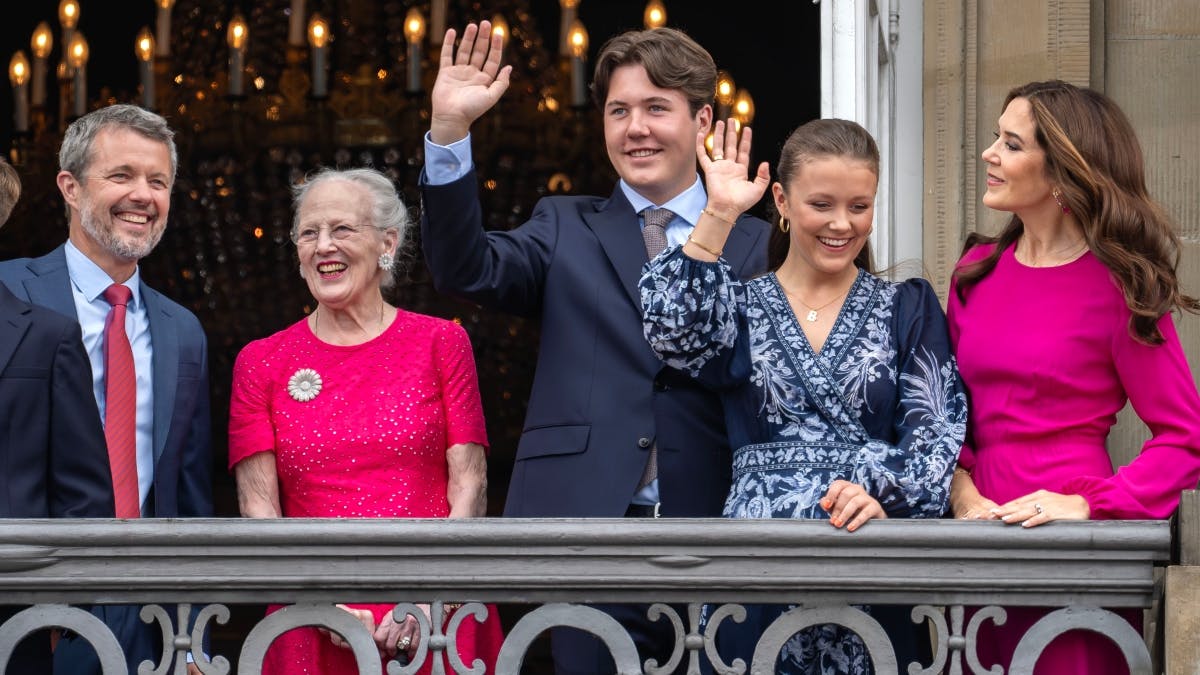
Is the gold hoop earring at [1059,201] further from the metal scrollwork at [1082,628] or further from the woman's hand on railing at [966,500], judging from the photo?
the metal scrollwork at [1082,628]

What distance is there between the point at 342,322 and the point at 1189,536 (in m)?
1.87

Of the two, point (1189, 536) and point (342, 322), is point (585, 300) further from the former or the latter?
point (1189, 536)

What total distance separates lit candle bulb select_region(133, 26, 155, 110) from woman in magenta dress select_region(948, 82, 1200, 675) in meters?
4.50

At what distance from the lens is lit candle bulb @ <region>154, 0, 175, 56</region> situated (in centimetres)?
759

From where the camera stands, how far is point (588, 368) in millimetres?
4008

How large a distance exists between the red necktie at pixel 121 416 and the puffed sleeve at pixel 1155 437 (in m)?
1.91

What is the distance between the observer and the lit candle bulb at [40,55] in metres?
7.43

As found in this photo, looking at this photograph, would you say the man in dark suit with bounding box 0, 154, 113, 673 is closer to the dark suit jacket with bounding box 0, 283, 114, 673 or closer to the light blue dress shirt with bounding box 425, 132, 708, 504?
the dark suit jacket with bounding box 0, 283, 114, 673

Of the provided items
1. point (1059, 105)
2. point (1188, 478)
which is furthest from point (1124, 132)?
point (1188, 478)

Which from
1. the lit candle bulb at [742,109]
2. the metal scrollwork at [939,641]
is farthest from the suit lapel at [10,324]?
the lit candle bulb at [742,109]

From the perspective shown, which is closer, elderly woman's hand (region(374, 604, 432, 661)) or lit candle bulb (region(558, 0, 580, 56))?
elderly woman's hand (region(374, 604, 432, 661))

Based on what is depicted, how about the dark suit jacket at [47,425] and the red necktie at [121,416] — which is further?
the red necktie at [121,416]

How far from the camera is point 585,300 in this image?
4059 millimetres

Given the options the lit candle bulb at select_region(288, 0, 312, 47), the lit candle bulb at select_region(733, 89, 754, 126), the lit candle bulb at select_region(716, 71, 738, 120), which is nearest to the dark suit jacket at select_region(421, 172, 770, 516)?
the lit candle bulb at select_region(716, 71, 738, 120)
